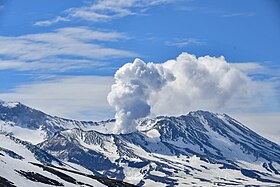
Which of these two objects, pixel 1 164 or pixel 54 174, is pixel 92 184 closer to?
pixel 54 174

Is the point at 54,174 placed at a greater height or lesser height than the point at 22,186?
greater

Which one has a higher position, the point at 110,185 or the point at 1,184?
the point at 110,185

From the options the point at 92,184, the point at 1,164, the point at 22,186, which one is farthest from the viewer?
the point at 92,184

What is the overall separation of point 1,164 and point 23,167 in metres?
13.5

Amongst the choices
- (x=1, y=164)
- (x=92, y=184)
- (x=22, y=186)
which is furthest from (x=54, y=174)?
(x=22, y=186)

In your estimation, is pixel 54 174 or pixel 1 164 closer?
pixel 1 164

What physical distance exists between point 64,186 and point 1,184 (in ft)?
116

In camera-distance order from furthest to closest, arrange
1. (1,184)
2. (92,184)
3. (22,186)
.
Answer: (92,184)
(22,186)
(1,184)

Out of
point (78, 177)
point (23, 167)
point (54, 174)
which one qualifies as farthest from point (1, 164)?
point (78, 177)

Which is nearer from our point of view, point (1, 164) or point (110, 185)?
point (1, 164)

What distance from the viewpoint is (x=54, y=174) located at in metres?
186

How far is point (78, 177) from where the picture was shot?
198 metres

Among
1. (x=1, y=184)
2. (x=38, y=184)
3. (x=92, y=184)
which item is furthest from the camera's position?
(x=92, y=184)

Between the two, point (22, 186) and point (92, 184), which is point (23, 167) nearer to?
point (92, 184)
